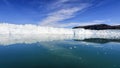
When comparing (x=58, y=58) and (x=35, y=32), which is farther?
(x=35, y=32)

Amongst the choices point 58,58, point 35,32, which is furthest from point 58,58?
point 35,32

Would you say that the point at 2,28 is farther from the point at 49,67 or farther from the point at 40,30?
the point at 49,67

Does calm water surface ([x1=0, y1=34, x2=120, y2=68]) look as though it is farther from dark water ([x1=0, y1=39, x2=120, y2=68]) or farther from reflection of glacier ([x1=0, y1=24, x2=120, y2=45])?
reflection of glacier ([x1=0, y1=24, x2=120, y2=45])

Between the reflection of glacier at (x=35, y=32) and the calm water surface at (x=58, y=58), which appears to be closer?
the calm water surface at (x=58, y=58)

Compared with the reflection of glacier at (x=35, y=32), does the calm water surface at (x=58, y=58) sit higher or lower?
lower

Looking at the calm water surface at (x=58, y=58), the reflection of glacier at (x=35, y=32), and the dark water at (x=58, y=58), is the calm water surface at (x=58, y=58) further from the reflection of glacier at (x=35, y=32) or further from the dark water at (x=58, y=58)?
the reflection of glacier at (x=35, y=32)

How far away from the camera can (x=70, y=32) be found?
34.1 m

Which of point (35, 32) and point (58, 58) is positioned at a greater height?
point (35, 32)

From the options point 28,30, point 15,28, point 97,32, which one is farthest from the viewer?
point 97,32

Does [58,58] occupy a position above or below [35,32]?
below

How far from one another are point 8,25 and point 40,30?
6159mm

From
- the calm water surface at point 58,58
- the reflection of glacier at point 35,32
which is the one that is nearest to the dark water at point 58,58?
the calm water surface at point 58,58

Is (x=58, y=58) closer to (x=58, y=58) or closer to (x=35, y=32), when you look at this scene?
(x=58, y=58)

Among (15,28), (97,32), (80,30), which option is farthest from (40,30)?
(97,32)
